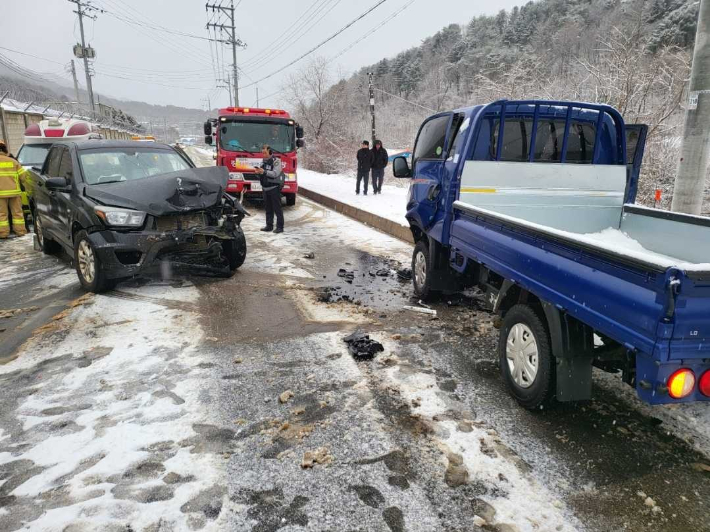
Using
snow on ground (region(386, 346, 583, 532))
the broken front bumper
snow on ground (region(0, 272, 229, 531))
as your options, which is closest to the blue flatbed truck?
snow on ground (region(386, 346, 583, 532))

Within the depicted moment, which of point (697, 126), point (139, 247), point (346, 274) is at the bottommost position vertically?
point (346, 274)

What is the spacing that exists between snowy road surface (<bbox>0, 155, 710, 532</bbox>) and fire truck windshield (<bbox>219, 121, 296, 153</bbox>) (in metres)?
9.16

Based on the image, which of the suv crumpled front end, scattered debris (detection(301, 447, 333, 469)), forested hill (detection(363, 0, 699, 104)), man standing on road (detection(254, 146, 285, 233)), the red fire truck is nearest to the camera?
scattered debris (detection(301, 447, 333, 469))

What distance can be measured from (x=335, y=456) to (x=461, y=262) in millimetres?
2389

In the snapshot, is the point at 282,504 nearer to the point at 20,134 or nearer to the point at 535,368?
the point at 535,368

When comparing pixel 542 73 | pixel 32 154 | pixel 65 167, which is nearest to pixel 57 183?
pixel 65 167

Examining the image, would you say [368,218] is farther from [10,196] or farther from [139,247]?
[10,196]

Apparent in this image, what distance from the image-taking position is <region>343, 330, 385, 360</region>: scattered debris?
411 centimetres

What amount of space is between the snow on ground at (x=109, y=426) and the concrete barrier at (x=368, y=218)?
222 inches

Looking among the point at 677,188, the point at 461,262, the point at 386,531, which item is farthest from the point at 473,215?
the point at 677,188

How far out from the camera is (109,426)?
303 cm

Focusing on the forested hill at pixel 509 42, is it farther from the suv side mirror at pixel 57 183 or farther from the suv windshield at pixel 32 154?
the suv side mirror at pixel 57 183

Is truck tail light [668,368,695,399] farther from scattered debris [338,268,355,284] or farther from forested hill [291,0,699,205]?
forested hill [291,0,699,205]

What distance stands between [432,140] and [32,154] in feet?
37.4
